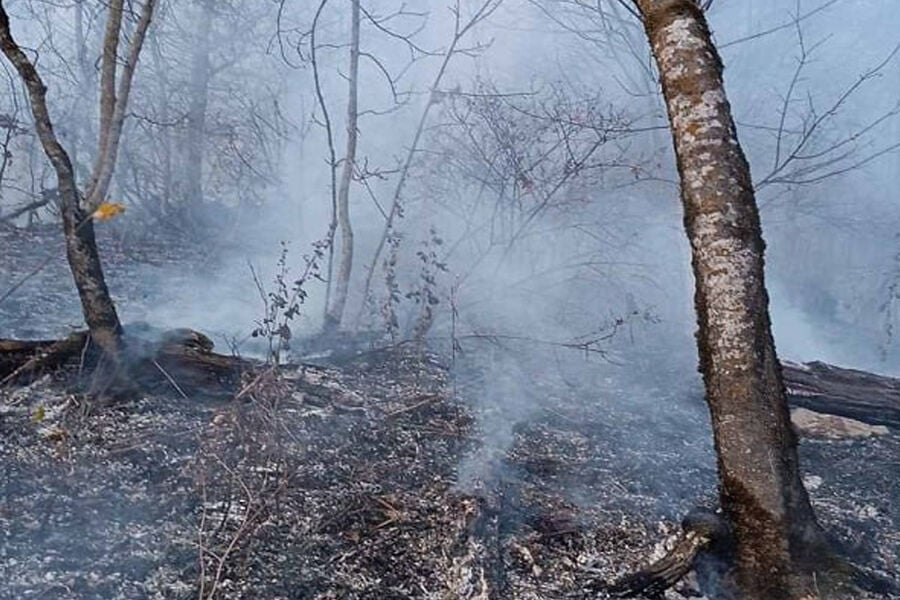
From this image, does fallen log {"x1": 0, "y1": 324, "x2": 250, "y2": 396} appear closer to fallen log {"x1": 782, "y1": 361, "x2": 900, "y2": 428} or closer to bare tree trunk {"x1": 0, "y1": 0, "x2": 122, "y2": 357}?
bare tree trunk {"x1": 0, "y1": 0, "x2": 122, "y2": 357}

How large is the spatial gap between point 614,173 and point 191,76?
5.16m

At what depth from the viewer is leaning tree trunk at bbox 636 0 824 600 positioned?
8.87 feet

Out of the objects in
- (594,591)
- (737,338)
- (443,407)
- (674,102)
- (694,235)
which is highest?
(674,102)

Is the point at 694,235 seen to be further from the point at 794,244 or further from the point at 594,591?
the point at 794,244

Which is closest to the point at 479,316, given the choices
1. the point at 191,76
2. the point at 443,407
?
the point at 443,407

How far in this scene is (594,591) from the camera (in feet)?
9.49

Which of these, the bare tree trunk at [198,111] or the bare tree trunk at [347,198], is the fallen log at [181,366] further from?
the bare tree trunk at [198,111]

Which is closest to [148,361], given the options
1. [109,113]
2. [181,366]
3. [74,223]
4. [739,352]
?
[181,366]

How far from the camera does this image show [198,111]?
9.78 m

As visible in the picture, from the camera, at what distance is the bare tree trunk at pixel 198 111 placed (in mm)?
9633

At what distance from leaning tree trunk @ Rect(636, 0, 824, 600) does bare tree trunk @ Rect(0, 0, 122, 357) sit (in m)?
2.69

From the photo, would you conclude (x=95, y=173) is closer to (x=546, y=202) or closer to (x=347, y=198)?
(x=347, y=198)

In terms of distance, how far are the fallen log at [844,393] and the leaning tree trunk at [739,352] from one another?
2.23 metres

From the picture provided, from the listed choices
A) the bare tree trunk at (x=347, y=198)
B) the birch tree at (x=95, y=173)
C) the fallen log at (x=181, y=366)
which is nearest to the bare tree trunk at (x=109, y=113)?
the birch tree at (x=95, y=173)
